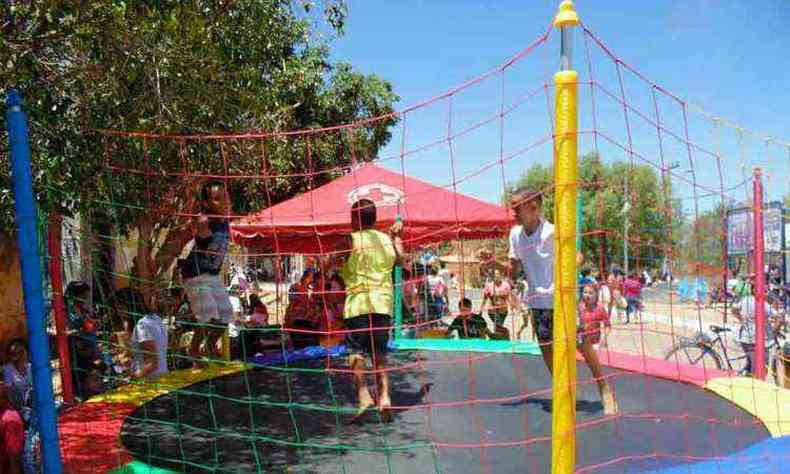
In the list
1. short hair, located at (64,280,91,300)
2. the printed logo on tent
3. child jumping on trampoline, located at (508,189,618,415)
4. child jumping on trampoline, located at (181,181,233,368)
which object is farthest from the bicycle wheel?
short hair, located at (64,280,91,300)

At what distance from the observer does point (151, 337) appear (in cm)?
461

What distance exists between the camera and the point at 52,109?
3.19m

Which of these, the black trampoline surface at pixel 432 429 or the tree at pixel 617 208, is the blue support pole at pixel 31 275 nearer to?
the black trampoline surface at pixel 432 429

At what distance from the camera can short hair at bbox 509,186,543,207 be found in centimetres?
331

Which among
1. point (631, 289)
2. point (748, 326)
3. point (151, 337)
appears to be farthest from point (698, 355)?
point (151, 337)

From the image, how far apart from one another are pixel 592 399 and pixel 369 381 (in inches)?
64.9

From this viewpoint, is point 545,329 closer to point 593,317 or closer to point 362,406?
point 362,406

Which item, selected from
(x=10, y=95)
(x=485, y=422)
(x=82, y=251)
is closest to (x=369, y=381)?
(x=485, y=422)

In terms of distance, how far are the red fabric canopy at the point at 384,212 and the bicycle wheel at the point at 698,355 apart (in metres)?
2.35

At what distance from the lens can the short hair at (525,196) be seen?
10.9ft

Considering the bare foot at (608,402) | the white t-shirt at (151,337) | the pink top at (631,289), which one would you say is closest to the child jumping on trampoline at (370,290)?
the bare foot at (608,402)

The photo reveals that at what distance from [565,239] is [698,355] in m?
4.62

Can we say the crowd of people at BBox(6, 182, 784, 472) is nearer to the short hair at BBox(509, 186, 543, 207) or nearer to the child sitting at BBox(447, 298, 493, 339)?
the short hair at BBox(509, 186, 543, 207)

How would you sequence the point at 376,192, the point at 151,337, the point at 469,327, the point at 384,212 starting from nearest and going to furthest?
1. the point at 151,337
2. the point at 384,212
3. the point at 376,192
4. the point at 469,327
